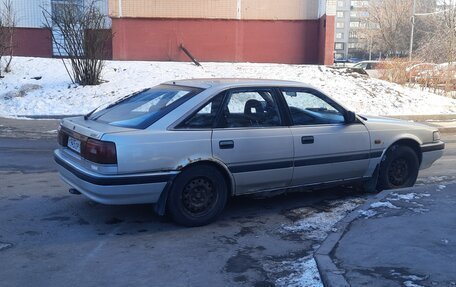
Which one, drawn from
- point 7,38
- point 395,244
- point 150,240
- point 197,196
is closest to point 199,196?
point 197,196

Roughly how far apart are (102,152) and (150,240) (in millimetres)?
975

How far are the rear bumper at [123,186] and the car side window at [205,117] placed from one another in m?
0.54

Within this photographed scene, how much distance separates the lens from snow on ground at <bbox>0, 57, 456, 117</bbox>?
1595 cm

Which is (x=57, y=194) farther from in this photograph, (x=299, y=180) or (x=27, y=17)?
(x=27, y=17)

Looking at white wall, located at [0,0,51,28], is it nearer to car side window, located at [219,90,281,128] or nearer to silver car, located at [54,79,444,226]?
silver car, located at [54,79,444,226]

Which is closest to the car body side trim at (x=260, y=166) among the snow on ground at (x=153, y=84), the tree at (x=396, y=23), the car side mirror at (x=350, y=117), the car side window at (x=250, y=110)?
the car side window at (x=250, y=110)

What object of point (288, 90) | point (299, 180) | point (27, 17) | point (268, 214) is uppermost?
point (27, 17)

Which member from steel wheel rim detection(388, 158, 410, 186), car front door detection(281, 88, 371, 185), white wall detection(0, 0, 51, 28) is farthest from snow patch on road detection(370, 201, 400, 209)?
white wall detection(0, 0, 51, 28)

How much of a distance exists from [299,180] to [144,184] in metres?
1.90

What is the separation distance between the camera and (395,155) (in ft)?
22.6

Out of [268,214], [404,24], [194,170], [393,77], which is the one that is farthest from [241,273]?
[404,24]

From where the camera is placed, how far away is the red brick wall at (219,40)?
22375mm

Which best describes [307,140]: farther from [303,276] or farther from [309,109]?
[303,276]

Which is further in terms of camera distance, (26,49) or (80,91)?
(26,49)
